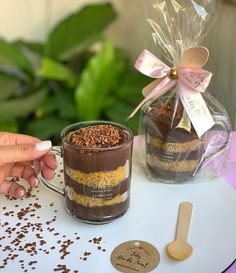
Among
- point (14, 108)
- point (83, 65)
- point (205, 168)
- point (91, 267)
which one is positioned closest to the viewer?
point (91, 267)

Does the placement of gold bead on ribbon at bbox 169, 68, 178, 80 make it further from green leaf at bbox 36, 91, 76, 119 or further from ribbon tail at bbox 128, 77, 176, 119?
green leaf at bbox 36, 91, 76, 119

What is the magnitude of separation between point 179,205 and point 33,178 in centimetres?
25

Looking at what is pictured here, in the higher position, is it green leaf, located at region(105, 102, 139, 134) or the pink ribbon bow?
the pink ribbon bow

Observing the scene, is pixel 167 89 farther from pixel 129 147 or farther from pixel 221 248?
pixel 221 248

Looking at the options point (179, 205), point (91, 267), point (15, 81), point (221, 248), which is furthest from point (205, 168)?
point (15, 81)

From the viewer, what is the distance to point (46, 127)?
195 cm

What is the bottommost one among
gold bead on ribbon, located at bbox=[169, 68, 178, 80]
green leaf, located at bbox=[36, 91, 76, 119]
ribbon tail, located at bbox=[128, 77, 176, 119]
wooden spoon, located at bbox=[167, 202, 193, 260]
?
green leaf, located at bbox=[36, 91, 76, 119]

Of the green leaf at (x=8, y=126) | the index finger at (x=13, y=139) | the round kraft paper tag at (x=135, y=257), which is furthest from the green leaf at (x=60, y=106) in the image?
the round kraft paper tag at (x=135, y=257)

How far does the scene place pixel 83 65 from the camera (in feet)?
7.40

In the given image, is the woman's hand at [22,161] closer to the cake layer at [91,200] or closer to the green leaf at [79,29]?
the cake layer at [91,200]

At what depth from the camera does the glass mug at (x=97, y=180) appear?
27.7 inches

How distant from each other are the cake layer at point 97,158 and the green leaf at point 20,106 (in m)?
1.19

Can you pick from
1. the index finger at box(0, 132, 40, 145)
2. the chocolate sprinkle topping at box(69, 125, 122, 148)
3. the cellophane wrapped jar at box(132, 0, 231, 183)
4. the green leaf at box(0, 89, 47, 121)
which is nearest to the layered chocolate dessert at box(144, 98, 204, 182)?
the cellophane wrapped jar at box(132, 0, 231, 183)

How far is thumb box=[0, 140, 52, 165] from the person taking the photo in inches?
29.4
